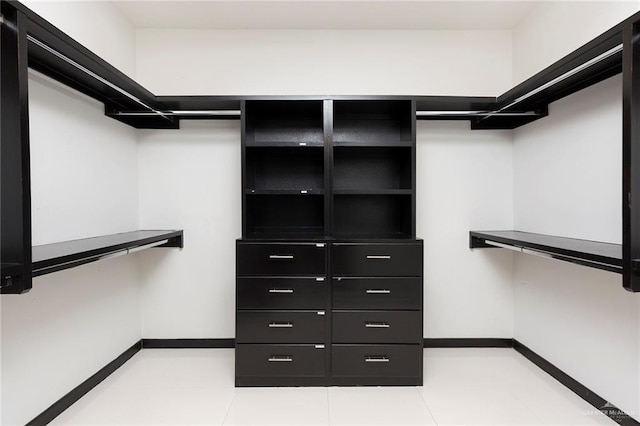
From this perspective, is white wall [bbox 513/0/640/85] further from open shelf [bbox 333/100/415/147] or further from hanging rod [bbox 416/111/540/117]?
open shelf [bbox 333/100/415/147]

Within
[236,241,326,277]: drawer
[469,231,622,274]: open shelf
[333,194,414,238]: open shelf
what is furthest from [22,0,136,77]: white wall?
[469,231,622,274]: open shelf

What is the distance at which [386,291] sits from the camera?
238 centimetres

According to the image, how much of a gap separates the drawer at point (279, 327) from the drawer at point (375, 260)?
1.27 ft

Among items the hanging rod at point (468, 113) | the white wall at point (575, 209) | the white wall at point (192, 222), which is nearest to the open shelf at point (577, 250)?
the white wall at point (575, 209)

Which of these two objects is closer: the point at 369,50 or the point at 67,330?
the point at 67,330

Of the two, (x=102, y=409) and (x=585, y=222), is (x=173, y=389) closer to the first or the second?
(x=102, y=409)

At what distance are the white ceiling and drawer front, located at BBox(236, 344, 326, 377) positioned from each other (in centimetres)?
268

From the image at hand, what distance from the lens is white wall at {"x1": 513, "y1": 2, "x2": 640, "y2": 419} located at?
1965mm

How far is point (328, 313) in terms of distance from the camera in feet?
7.78

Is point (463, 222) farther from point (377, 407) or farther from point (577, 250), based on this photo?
point (377, 407)

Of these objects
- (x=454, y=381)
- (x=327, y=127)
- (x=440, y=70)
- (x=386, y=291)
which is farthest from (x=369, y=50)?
(x=454, y=381)

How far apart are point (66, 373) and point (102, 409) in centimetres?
33

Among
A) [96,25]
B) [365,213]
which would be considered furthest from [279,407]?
[96,25]

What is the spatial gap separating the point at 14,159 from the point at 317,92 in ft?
7.28
